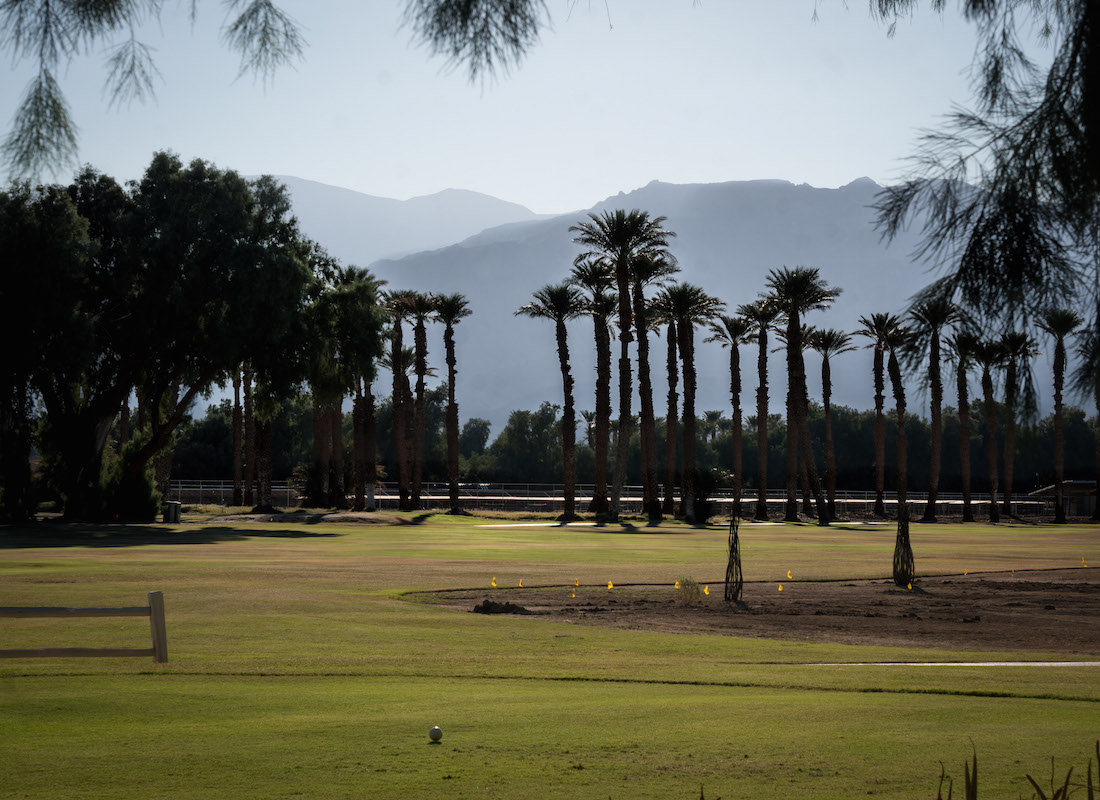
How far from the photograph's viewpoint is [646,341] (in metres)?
74.8

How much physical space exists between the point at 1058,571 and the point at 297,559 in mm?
21420

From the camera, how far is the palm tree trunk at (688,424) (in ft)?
240

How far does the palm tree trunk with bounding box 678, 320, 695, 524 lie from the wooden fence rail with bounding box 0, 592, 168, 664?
6103cm

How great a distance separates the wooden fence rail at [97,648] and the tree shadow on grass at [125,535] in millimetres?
26377

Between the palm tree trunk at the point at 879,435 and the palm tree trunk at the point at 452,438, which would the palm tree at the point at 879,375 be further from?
the palm tree trunk at the point at 452,438

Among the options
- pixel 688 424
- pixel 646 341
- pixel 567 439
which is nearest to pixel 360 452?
pixel 567 439

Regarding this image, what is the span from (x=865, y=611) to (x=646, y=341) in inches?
2094

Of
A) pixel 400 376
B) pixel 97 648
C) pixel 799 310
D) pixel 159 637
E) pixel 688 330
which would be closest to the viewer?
pixel 97 648

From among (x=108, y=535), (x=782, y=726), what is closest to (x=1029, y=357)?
(x=782, y=726)

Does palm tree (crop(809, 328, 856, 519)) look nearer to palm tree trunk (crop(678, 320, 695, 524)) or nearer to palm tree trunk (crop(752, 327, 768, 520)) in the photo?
palm tree trunk (crop(752, 327, 768, 520))

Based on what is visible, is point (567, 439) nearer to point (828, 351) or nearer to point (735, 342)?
point (735, 342)

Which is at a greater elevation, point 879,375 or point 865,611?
point 879,375

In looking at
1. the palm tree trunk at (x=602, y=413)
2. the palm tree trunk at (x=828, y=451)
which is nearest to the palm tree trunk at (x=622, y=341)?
the palm tree trunk at (x=602, y=413)

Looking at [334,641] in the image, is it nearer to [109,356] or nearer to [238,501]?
[109,356]
